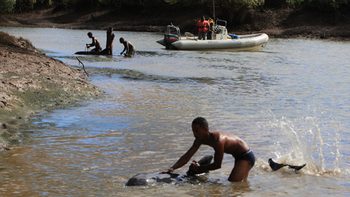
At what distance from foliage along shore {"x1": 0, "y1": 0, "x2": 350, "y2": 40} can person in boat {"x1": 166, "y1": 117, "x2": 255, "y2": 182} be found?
43.2 meters

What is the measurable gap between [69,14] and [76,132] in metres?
67.1

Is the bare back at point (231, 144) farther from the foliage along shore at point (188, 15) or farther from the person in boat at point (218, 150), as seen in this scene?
the foliage along shore at point (188, 15)

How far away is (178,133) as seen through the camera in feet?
37.0

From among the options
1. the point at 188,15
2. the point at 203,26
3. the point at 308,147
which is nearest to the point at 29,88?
the point at 308,147

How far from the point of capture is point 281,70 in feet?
79.7

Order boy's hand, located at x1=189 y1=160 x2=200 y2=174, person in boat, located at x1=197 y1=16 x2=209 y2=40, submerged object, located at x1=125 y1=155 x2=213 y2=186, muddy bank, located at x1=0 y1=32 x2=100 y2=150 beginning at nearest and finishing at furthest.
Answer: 1. submerged object, located at x1=125 y1=155 x2=213 y2=186
2. boy's hand, located at x1=189 y1=160 x2=200 y2=174
3. muddy bank, located at x1=0 y1=32 x2=100 y2=150
4. person in boat, located at x1=197 y1=16 x2=209 y2=40

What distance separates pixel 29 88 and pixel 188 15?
52.1m

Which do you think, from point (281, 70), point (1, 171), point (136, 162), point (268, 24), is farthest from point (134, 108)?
point (268, 24)

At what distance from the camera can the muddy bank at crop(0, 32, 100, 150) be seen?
A: 36.6 feet

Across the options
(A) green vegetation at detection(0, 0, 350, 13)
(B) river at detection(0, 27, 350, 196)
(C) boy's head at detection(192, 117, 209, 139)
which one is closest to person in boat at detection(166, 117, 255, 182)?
(C) boy's head at detection(192, 117, 209, 139)

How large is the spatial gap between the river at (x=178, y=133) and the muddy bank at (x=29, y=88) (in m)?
0.37

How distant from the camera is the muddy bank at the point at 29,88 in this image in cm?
1116

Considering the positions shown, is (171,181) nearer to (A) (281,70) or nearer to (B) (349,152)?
(B) (349,152)

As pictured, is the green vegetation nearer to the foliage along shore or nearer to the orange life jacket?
the foliage along shore
